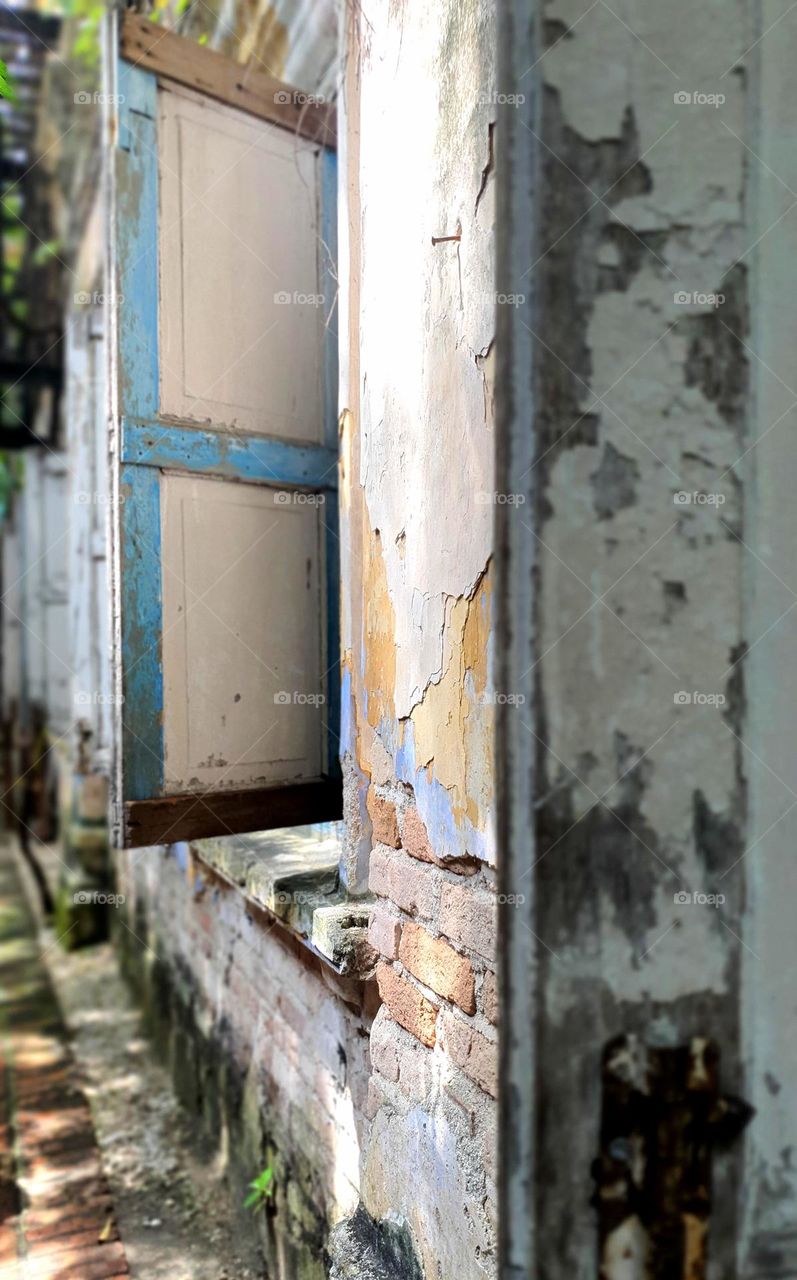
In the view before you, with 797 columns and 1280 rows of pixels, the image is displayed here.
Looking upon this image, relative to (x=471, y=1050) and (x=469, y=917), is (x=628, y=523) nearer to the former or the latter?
(x=469, y=917)

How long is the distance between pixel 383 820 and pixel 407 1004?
346mm

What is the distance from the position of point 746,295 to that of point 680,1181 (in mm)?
759

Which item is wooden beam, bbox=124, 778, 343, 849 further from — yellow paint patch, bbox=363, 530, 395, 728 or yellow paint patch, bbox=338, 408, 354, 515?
yellow paint patch, bbox=338, 408, 354, 515

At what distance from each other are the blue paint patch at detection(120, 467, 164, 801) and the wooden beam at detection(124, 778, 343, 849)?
0.18 feet

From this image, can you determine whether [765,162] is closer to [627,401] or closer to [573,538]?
[627,401]

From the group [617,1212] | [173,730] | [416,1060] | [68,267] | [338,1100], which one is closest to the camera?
[617,1212]

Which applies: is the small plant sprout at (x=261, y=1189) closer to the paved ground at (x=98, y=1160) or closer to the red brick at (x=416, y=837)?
the paved ground at (x=98, y=1160)

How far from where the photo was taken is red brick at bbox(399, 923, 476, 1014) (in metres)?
1.39

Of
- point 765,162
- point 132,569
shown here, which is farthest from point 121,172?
point 765,162

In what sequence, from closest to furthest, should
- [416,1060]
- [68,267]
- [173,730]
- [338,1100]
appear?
[416,1060], [338,1100], [173,730], [68,267]

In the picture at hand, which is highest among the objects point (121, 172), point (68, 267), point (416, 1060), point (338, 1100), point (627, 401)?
point (68, 267)

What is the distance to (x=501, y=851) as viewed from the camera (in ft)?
2.44

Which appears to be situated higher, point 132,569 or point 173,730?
point 132,569

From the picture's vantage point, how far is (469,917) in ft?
4.56
